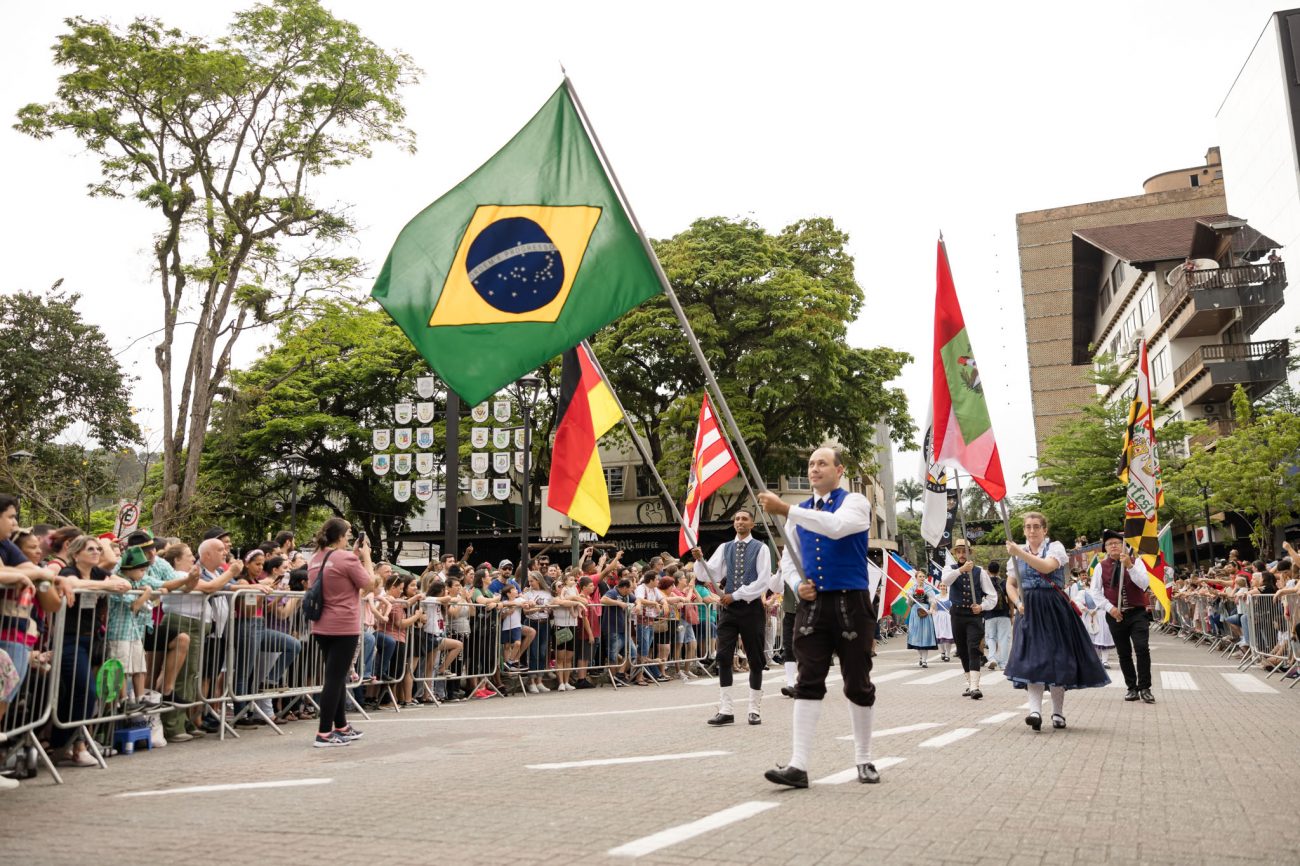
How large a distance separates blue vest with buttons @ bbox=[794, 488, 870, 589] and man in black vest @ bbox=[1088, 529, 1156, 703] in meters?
7.28

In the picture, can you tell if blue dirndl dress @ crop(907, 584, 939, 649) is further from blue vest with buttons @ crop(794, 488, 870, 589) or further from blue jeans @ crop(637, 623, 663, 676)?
blue vest with buttons @ crop(794, 488, 870, 589)

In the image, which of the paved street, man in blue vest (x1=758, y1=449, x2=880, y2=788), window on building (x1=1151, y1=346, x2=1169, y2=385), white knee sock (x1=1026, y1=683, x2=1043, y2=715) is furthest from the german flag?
window on building (x1=1151, y1=346, x2=1169, y2=385)

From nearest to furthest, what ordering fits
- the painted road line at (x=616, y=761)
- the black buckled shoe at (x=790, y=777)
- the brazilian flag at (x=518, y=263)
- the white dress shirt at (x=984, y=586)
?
the black buckled shoe at (x=790, y=777)
the painted road line at (x=616, y=761)
the brazilian flag at (x=518, y=263)
the white dress shirt at (x=984, y=586)

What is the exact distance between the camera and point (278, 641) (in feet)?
36.4

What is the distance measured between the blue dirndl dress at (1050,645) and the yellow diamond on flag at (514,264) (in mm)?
5269

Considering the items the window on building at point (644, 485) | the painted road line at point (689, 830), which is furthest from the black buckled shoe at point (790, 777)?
the window on building at point (644, 485)

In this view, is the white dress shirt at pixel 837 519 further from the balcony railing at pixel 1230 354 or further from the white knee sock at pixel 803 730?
the balcony railing at pixel 1230 354

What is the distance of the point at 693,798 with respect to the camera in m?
5.84

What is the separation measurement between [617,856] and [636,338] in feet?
111

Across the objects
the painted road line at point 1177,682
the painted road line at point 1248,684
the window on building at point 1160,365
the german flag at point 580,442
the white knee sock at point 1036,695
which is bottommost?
the painted road line at point 1248,684

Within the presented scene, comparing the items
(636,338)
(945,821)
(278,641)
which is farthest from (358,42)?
(945,821)

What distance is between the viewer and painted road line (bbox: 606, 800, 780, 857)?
4.50 m

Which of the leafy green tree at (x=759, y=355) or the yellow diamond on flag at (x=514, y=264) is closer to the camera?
the yellow diamond on flag at (x=514, y=264)

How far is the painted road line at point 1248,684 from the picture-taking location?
47.5 ft
